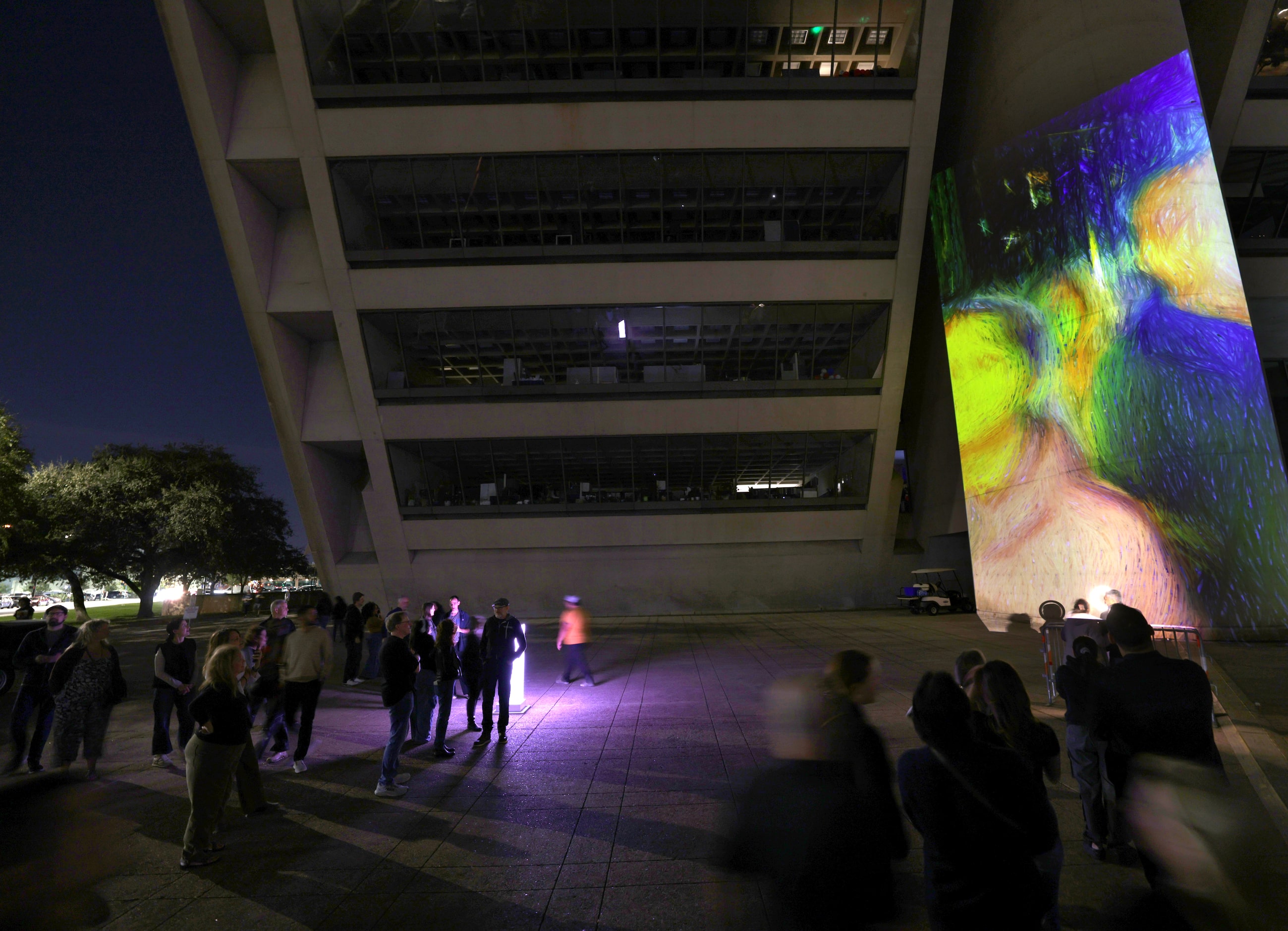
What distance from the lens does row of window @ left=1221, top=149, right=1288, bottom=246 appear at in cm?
2023

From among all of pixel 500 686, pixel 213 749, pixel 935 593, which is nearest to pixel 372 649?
pixel 500 686

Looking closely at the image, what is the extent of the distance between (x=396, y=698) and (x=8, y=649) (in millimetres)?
13134

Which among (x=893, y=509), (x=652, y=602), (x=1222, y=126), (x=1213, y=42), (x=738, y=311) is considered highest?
(x=1213, y=42)

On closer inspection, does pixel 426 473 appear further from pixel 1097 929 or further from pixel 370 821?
pixel 1097 929

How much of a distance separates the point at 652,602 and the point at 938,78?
2228 cm

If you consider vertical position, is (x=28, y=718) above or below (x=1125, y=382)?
below

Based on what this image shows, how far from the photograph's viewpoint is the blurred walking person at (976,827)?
2.27m

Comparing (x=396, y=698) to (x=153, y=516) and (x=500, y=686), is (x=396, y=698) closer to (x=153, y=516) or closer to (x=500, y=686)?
(x=500, y=686)

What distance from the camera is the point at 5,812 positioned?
2766 millimetres

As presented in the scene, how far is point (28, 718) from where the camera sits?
318 inches

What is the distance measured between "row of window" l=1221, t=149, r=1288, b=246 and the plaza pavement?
1972 centimetres

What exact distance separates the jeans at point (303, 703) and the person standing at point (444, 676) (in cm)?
135

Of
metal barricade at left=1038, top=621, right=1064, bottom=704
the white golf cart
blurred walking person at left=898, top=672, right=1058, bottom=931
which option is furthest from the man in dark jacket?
the white golf cart

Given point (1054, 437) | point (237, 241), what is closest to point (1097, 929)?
point (1054, 437)
